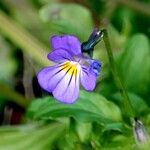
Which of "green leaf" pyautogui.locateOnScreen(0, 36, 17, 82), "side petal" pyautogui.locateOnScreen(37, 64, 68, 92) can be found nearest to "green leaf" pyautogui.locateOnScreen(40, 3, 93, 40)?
"green leaf" pyautogui.locateOnScreen(0, 36, 17, 82)

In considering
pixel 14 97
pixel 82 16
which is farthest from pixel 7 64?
pixel 82 16

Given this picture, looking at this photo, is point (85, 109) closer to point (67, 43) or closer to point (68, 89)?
point (68, 89)

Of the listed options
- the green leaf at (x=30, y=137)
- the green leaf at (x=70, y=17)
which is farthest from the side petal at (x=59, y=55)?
the green leaf at (x=70, y=17)

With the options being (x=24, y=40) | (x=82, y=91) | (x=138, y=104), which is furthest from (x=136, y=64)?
(x=24, y=40)

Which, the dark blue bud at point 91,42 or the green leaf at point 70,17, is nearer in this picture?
the dark blue bud at point 91,42

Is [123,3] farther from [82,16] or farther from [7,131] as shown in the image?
[7,131]

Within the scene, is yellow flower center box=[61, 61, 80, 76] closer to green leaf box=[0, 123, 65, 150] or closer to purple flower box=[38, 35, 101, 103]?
purple flower box=[38, 35, 101, 103]

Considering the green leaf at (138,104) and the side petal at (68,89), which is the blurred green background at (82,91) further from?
the side petal at (68,89)

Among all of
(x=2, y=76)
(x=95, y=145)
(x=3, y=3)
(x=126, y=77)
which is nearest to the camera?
(x=95, y=145)
